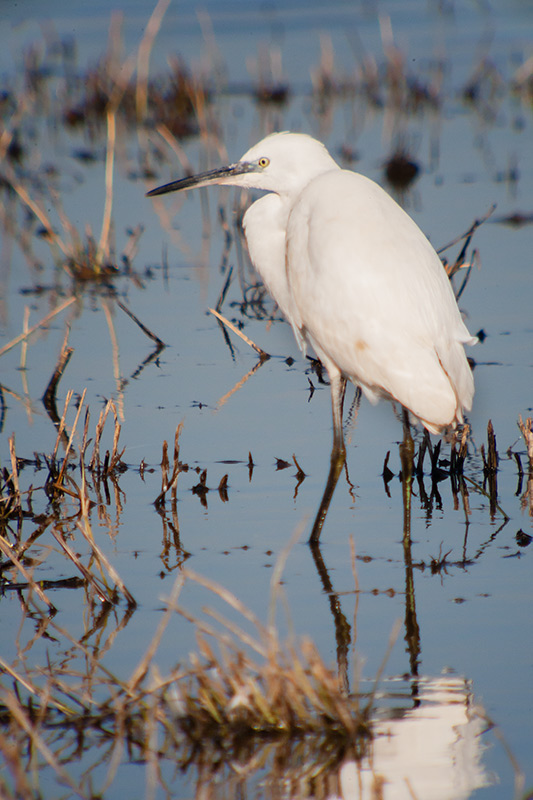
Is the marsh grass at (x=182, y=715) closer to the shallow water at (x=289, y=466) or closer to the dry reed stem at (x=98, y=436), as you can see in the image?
the shallow water at (x=289, y=466)

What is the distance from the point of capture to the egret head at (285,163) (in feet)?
13.5

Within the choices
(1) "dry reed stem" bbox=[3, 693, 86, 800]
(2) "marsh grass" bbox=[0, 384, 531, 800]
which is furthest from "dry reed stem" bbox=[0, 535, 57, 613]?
(1) "dry reed stem" bbox=[3, 693, 86, 800]

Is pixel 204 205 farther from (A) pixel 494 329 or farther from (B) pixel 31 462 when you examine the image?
(B) pixel 31 462

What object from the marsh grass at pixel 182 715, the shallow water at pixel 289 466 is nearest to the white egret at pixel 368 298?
the shallow water at pixel 289 466

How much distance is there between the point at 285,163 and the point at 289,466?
1.18 m

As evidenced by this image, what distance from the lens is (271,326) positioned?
239 inches

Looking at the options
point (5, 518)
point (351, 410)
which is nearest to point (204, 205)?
point (351, 410)

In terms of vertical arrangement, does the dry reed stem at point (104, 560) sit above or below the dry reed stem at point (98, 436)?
below

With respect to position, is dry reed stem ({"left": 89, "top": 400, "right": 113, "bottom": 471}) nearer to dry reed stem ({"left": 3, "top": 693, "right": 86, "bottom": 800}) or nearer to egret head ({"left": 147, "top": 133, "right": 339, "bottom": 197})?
egret head ({"left": 147, "top": 133, "right": 339, "bottom": 197})

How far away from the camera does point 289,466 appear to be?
4340 millimetres

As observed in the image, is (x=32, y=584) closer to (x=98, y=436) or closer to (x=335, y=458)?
(x=98, y=436)

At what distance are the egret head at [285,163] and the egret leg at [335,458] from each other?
760 millimetres

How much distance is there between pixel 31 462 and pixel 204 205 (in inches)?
175

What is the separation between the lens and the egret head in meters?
4.10
